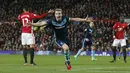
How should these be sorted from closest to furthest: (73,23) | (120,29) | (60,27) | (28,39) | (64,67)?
1. (60,27)
2. (64,67)
3. (28,39)
4. (120,29)
5. (73,23)

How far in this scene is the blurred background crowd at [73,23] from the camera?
39.9 metres

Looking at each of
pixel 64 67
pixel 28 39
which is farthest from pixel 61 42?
pixel 28 39

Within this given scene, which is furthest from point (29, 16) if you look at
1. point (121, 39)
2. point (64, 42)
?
point (121, 39)

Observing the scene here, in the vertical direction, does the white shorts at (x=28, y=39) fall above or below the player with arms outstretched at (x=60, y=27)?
below

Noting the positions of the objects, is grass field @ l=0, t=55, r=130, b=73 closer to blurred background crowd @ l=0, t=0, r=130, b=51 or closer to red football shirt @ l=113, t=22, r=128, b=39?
red football shirt @ l=113, t=22, r=128, b=39

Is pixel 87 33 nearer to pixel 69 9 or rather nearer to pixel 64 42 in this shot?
pixel 64 42

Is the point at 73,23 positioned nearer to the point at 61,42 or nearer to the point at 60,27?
the point at 61,42

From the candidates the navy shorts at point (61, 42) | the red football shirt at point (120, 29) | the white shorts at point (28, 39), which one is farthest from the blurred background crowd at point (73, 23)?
the navy shorts at point (61, 42)

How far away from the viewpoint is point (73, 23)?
42.6 meters

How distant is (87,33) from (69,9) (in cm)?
1970

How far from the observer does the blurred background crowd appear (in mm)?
39938

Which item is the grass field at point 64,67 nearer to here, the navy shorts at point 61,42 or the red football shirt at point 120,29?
the navy shorts at point 61,42

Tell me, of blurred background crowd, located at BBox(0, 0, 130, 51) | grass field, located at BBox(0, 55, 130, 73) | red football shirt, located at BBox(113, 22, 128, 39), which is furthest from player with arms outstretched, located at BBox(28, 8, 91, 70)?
blurred background crowd, located at BBox(0, 0, 130, 51)

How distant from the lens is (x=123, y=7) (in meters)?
42.9
